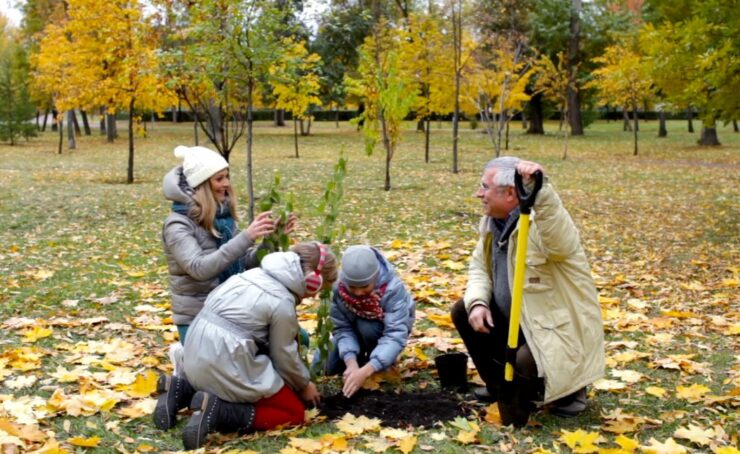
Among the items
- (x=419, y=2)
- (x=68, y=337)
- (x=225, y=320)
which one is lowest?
(x=68, y=337)

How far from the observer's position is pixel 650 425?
12.3 ft

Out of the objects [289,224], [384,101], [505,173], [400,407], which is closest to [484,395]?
[400,407]

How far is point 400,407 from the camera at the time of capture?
410 cm

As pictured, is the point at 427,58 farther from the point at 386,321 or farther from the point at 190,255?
the point at 190,255

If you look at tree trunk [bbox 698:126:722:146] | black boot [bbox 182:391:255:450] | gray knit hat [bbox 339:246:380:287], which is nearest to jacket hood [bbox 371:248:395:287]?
gray knit hat [bbox 339:246:380:287]

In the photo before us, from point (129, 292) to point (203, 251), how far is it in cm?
312

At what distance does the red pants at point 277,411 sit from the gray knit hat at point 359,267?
680 millimetres

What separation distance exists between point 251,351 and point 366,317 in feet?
3.08

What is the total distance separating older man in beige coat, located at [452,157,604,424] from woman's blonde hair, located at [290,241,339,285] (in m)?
0.75

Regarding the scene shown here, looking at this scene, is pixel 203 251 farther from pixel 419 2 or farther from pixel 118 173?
pixel 419 2

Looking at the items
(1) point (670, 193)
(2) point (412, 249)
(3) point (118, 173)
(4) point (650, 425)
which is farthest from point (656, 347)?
(3) point (118, 173)

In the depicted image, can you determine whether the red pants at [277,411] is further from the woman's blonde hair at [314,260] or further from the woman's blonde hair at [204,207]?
the woman's blonde hair at [204,207]

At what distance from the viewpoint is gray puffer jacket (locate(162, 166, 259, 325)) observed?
4141mm

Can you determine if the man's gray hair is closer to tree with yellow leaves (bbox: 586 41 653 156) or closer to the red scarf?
the red scarf
